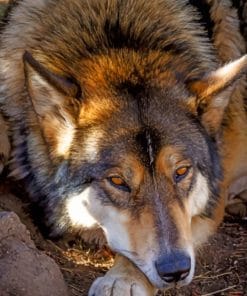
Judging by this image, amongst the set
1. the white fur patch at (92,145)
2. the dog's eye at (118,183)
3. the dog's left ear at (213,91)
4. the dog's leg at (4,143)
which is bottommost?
the dog's leg at (4,143)

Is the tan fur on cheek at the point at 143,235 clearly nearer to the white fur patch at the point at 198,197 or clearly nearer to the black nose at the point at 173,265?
the black nose at the point at 173,265

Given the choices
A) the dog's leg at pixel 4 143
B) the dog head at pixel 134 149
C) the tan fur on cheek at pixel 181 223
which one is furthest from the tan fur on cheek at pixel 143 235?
the dog's leg at pixel 4 143

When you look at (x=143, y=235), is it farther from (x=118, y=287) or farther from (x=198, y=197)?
(x=198, y=197)

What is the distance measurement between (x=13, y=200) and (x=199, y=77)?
1.59m

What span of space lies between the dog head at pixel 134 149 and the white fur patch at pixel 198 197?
0.4 inches

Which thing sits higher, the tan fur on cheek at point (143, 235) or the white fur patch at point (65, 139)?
the white fur patch at point (65, 139)

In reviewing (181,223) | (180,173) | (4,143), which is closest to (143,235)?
(181,223)

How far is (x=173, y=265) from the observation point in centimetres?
396

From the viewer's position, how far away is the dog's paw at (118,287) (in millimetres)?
4277

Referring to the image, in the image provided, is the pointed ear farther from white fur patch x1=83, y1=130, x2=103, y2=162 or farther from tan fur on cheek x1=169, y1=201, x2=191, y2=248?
tan fur on cheek x1=169, y1=201, x2=191, y2=248

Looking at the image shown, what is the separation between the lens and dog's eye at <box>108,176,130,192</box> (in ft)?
13.9

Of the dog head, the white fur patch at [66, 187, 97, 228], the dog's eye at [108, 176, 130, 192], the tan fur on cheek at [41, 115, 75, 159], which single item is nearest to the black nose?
the dog head

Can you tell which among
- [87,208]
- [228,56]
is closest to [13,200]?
[87,208]

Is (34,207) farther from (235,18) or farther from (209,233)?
(235,18)
